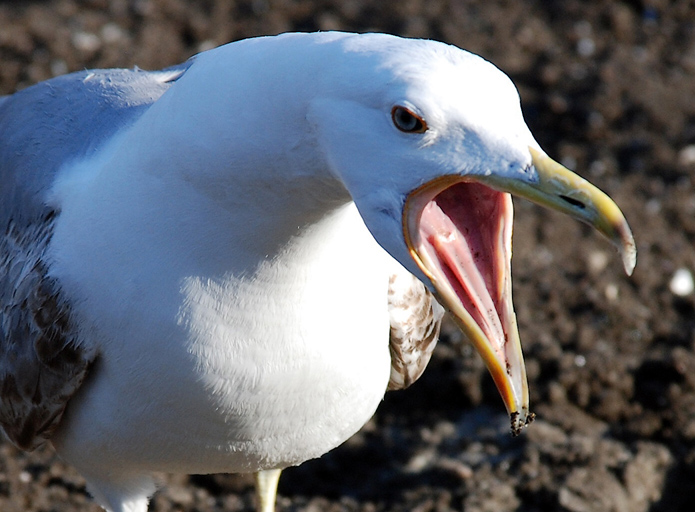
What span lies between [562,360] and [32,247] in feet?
7.88

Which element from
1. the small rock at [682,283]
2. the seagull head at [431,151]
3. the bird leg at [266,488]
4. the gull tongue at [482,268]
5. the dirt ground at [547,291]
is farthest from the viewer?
the small rock at [682,283]

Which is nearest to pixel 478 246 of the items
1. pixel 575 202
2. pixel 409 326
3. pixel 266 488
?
pixel 575 202

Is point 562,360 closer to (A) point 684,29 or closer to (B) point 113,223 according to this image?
(B) point 113,223

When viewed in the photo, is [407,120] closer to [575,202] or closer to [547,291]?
[575,202]

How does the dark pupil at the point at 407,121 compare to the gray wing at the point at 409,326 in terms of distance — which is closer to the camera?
the dark pupil at the point at 407,121

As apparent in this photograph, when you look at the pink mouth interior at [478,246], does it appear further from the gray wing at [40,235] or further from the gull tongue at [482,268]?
the gray wing at [40,235]

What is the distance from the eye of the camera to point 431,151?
1.88m

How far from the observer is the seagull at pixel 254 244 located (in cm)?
191

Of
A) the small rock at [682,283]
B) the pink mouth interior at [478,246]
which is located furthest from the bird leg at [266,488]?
the small rock at [682,283]

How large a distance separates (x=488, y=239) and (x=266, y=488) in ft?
5.90

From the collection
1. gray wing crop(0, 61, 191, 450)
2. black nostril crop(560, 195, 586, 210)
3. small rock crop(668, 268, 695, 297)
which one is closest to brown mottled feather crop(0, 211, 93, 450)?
gray wing crop(0, 61, 191, 450)

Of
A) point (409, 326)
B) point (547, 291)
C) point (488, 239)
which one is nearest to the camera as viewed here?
point (488, 239)

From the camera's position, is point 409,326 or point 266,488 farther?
point 266,488

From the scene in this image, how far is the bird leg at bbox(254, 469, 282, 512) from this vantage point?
3.56 meters
